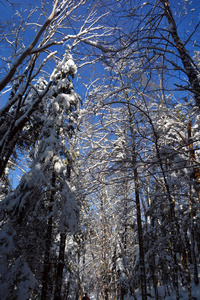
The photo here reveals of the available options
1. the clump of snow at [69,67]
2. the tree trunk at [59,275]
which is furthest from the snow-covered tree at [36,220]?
the clump of snow at [69,67]

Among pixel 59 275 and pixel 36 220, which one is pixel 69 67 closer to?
pixel 36 220

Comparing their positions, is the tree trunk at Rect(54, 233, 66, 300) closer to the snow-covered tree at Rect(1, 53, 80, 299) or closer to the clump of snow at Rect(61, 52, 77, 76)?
the snow-covered tree at Rect(1, 53, 80, 299)

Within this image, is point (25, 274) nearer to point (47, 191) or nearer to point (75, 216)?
point (75, 216)

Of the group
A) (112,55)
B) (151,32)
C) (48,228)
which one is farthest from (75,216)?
(151,32)

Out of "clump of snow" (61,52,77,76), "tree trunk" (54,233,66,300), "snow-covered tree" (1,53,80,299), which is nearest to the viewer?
"snow-covered tree" (1,53,80,299)

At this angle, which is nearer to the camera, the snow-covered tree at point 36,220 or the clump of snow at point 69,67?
the snow-covered tree at point 36,220

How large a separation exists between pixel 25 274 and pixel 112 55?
578cm

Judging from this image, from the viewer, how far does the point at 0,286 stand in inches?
187

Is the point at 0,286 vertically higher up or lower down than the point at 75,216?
lower down

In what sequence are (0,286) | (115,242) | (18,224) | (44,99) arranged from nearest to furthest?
(0,286) → (18,224) → (44,99) → (115,242)

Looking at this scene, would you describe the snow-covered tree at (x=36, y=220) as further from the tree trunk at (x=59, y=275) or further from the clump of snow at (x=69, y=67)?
the clump of snow at (x=69, y=67)

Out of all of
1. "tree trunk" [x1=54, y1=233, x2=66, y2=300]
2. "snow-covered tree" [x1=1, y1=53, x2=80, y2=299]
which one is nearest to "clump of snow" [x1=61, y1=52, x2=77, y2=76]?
"snow-covered tree" [x1=1, y1=53, x2=80, y2=299]

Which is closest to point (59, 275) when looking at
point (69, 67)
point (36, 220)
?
point (36, 220)

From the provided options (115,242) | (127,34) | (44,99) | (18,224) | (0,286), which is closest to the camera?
(127,34)
